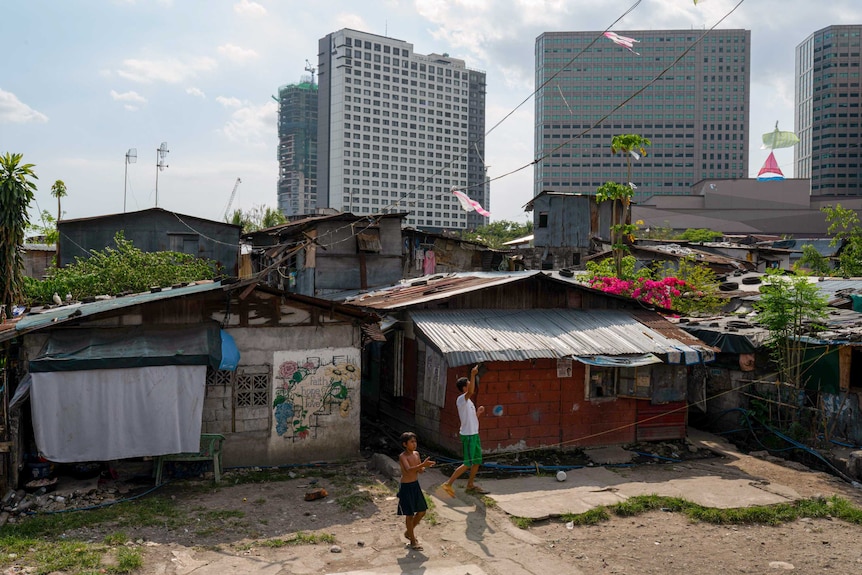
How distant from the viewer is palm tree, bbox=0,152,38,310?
1579 cm

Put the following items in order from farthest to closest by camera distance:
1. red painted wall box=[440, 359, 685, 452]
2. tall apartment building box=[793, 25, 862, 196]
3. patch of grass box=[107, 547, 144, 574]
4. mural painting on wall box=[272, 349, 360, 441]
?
1. tall apartment building box=[793, 25, 862, 196]
2. red painted wall box=[440, 359, 685, 452]
3. mural painting on wall box=[272, 349, 360, 441]
4. patch of grass box=[107, 547, 144, 574]

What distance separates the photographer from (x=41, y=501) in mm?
9727

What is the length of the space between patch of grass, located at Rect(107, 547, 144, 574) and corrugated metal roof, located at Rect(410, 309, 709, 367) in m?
5.67

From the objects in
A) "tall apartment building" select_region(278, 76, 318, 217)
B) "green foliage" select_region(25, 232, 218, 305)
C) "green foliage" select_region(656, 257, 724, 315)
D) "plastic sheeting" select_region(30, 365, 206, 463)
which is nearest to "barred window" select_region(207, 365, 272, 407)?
"plastic sheeting" select_region(30, 365, 206, 463)

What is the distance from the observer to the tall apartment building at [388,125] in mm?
132375

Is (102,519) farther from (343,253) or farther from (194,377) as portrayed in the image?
(343,253)

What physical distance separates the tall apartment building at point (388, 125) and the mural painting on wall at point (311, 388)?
115 m

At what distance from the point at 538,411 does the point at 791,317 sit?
5.30 meters

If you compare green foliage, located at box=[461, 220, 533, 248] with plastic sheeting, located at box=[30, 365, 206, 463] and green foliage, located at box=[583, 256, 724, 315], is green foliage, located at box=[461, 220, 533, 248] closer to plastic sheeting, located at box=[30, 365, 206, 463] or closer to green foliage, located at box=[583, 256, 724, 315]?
green foliage, located at box=[583, 256, 724, 315]

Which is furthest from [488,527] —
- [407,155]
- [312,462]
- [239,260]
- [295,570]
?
[407,155]

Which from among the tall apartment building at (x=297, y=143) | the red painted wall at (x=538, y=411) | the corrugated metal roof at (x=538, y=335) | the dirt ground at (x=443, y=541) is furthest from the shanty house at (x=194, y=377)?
the tall apartment building at (x=297, y=143)

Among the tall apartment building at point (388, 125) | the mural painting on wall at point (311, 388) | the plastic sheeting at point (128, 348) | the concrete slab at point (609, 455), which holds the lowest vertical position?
the concrete slab at point (609, 455)

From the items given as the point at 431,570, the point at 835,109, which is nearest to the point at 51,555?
the point at 431,570

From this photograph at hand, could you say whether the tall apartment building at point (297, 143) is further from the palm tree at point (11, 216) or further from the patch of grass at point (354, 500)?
the patch of grass at point (354, 500)
